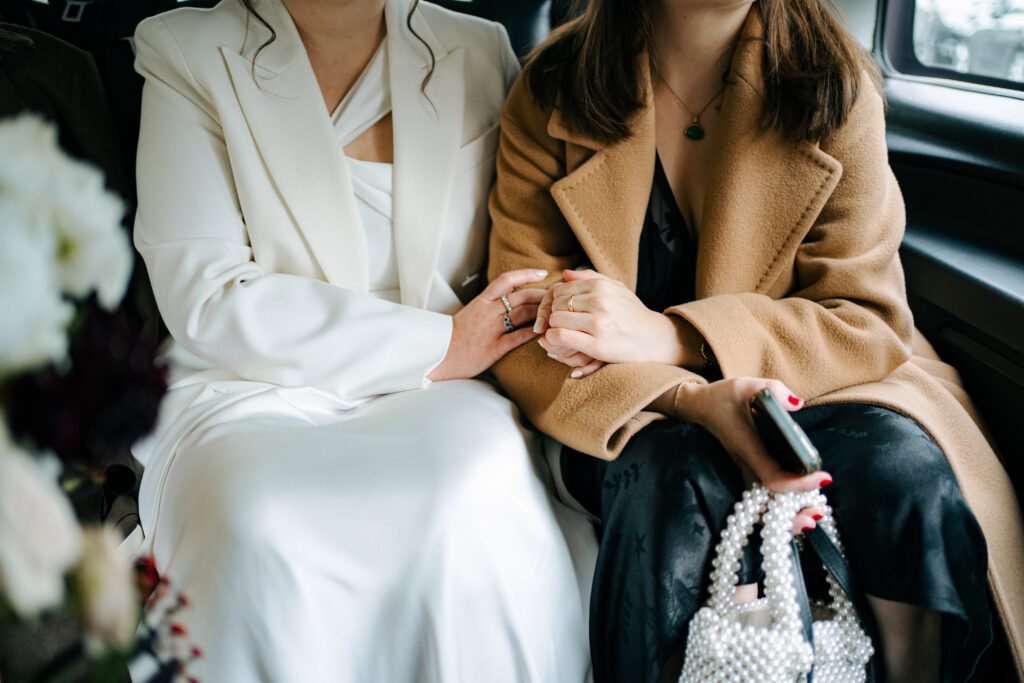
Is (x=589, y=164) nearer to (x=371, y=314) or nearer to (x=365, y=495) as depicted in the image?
(x=371, y=314)

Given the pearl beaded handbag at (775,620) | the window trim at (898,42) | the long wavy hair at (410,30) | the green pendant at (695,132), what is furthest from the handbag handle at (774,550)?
the window trim at (898,42)

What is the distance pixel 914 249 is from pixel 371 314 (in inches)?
39.2

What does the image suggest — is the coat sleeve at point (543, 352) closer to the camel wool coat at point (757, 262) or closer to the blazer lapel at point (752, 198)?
the camel wool coat at point (757, 262)

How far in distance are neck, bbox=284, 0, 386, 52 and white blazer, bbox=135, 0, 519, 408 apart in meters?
0.03

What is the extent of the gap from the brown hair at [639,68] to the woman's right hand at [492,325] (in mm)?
271

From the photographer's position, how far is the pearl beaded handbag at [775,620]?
33.6 inches

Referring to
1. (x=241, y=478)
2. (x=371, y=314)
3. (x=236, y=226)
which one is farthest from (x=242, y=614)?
(x=236, y=226)

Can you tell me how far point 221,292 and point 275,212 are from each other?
0.51 ft

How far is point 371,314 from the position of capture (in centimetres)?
115

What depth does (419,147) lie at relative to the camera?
125 centimetres

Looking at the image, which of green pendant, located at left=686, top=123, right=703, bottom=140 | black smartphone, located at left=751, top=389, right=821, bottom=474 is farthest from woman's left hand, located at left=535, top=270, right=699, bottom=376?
green pendant, located at left=686, top=123, right=703, bottom=140

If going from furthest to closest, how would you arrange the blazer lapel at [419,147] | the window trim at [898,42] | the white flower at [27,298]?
1. the window trim at [898,42]
2. the blazer lapel at [419,147]
3. the white flower at [27,298]

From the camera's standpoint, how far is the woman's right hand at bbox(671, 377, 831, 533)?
0.89 metres

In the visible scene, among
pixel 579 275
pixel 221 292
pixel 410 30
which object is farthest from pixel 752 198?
pixel 221 292
